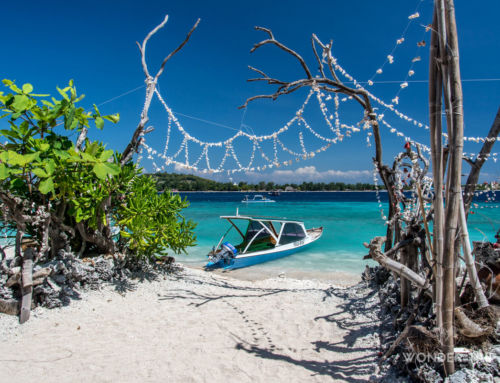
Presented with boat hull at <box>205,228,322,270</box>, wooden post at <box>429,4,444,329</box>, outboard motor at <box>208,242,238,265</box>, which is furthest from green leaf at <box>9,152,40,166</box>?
boat hull at <box>205,228,322,270</box>

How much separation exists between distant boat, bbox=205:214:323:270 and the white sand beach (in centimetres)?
379

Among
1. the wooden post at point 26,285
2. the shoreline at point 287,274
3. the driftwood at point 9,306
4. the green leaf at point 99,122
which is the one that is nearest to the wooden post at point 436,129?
the green leaf at point 99,122

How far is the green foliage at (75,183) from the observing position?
3.94m

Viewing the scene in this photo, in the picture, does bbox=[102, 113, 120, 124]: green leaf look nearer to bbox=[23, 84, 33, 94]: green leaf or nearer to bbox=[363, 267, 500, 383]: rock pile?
bbox=[23, 84, 33, 94]: green leaf

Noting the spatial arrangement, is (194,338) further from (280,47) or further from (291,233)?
(291,233)

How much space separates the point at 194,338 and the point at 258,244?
24.7 feet

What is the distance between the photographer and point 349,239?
1772cm

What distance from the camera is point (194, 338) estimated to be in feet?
12.5

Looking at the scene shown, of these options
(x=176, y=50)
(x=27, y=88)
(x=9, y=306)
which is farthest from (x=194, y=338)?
(x=176, y=50)

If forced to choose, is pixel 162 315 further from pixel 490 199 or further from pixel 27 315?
pixel 490 199

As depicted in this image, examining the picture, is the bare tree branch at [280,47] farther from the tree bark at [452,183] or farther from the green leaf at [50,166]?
the green leaf at [50,166]

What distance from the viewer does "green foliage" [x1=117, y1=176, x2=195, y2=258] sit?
5.39 meters

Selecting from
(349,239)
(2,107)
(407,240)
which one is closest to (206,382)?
(407,240)

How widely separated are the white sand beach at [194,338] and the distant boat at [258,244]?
12.4 feet
